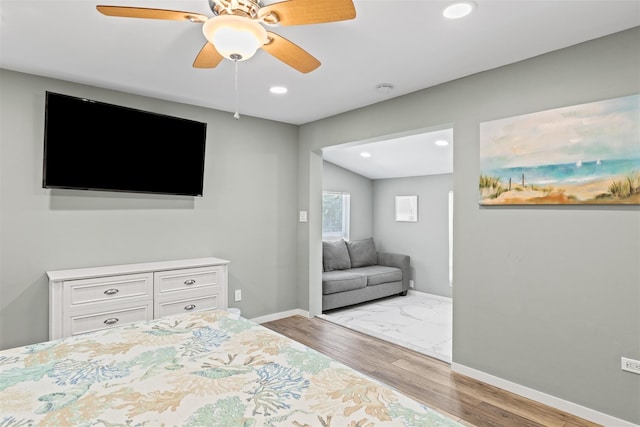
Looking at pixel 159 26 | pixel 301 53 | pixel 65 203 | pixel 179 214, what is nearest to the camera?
pixel 301 53

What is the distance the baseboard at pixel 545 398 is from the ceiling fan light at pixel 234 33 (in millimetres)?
2826

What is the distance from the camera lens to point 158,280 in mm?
3150

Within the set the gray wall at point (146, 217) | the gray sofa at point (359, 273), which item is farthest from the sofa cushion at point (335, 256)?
the gray wall at point (146, 217)

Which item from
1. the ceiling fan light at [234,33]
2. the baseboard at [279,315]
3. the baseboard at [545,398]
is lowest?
the baseboard at [545,398]

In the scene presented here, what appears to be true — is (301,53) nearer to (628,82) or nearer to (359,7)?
(359,7)

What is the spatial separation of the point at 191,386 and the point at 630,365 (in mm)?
2497

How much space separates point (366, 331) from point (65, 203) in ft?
10.3

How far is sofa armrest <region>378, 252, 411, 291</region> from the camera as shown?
6.04 meters

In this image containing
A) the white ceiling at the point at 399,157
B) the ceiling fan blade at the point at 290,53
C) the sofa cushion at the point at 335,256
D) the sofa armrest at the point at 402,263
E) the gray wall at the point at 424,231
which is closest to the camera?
the ceiling fan blade at the point at 290,53

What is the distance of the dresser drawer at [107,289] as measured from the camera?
9.05 ft

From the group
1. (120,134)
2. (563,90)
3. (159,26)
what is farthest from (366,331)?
(159,26)

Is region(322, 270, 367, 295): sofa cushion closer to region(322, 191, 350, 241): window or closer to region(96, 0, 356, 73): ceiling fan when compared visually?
region(322, 191, 350, 241): window

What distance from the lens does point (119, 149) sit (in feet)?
10.3

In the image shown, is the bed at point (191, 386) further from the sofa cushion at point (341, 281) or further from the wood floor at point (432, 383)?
the sofa cushion at point (341, 281)
